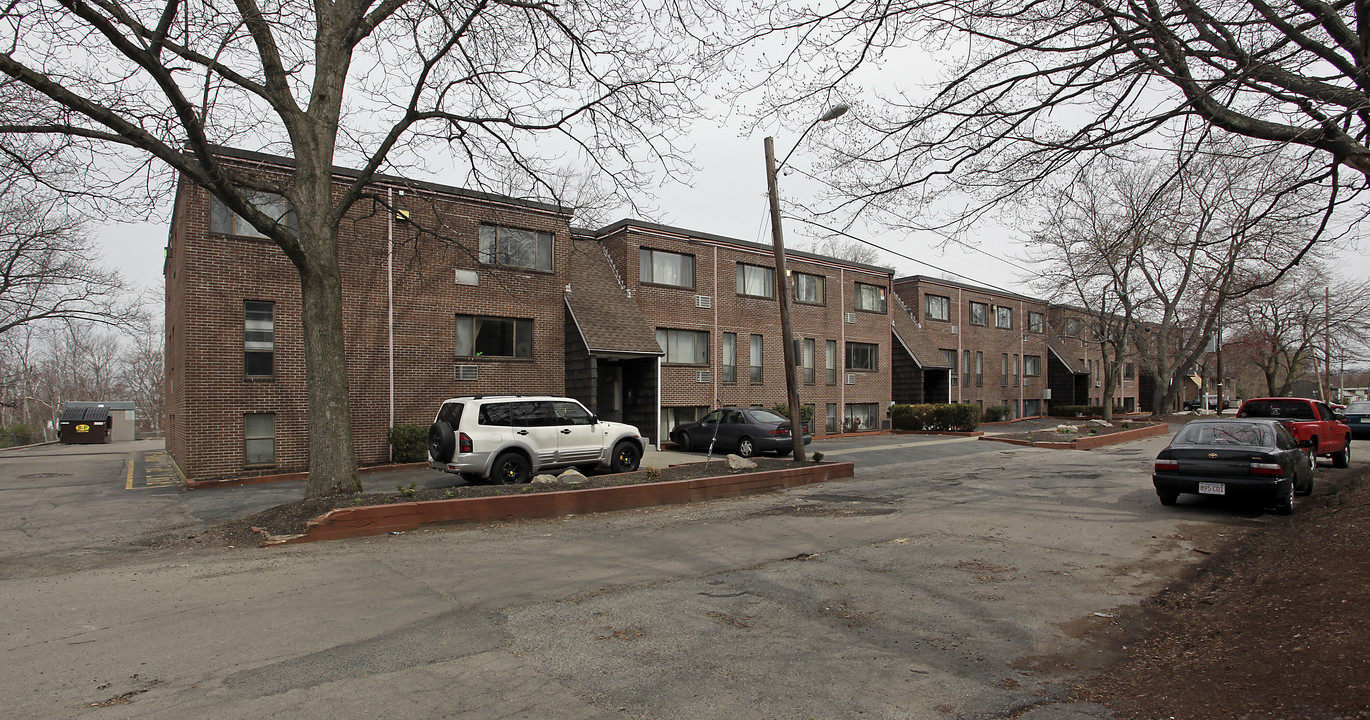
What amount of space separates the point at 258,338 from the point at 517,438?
7341 mm

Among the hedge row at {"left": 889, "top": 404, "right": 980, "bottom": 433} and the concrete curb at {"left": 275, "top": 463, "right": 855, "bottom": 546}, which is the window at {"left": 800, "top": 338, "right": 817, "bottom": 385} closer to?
the hedge row at {"left": 889, "top": 404, "right": 980, "bottom": 433}

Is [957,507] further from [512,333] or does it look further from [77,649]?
[512,333]

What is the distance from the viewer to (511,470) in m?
13.2

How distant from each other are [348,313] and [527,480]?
7046mm

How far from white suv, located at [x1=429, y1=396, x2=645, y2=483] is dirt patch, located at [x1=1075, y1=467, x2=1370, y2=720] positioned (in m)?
9.96

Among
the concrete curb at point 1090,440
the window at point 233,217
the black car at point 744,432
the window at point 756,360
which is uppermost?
the window at point 233,217

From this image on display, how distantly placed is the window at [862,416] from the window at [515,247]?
16414mm

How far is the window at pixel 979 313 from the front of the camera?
40.9m

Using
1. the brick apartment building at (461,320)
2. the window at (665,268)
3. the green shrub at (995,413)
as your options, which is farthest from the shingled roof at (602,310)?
the green shrub at (995,413)

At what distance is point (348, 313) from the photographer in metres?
17.1

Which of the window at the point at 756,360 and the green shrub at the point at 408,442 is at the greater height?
the window at the point at 756,360

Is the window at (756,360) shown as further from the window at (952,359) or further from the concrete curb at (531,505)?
the window at (952,359)

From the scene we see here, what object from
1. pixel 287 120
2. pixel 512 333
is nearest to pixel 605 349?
pixel 512 333

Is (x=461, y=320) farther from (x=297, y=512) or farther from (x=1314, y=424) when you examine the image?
(x=1314, y=424)
